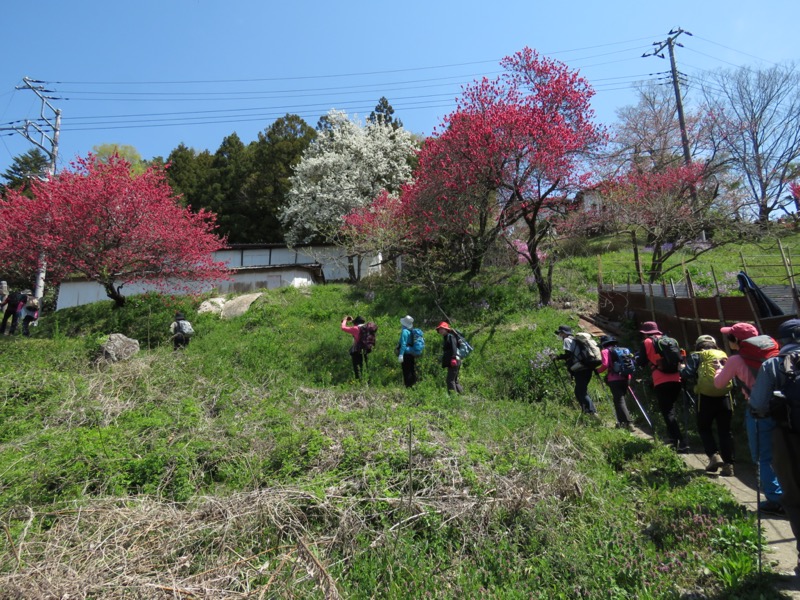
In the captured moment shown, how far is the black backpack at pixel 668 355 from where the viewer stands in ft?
18.3

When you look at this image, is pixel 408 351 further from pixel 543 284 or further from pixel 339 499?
pixel 543 284

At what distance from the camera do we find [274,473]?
15.0 ft

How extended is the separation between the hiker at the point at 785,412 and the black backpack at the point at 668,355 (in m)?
2.31

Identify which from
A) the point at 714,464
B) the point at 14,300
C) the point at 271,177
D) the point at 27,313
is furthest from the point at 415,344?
the point at 271,177

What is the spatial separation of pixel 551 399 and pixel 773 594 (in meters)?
4.83

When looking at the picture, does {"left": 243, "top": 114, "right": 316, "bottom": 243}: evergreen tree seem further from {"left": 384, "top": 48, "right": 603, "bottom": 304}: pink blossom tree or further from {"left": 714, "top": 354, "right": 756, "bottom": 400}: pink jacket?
{"left": 714, "top": 354, "right": 756, "bottom": 400}: pink jacket

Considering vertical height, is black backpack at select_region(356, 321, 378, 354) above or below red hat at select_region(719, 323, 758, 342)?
above

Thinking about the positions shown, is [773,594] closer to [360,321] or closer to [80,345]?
[360,321]

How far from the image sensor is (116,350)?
938cm

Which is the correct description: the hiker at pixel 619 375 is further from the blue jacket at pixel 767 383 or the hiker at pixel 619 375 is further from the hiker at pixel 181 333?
the hiker at pixel 181 333

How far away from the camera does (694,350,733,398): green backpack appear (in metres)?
4.81

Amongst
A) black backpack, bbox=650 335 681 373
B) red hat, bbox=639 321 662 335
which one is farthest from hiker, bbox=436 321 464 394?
black backpack, bbox=650 335 681 373

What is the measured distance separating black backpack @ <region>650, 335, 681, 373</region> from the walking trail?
108 cm

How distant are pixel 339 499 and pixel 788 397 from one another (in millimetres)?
3506
